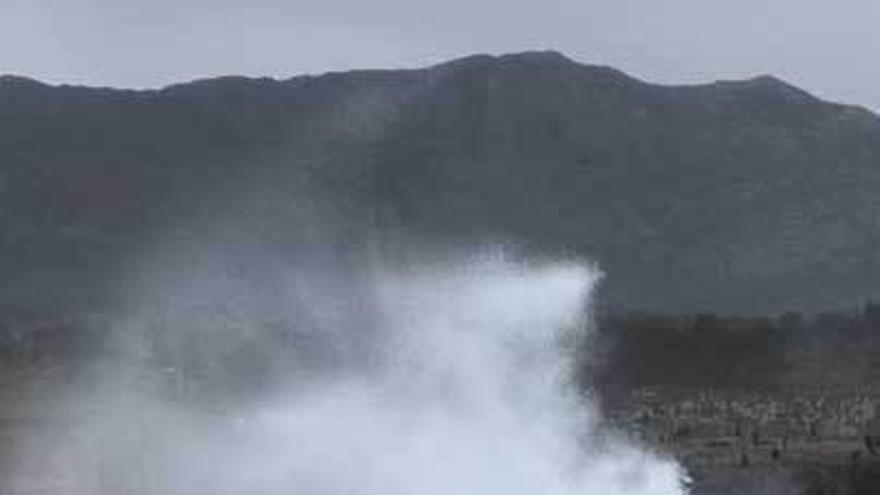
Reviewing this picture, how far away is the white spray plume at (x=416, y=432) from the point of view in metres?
50.5

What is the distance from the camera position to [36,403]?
103 meters

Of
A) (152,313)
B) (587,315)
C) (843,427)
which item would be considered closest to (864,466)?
(843,427)

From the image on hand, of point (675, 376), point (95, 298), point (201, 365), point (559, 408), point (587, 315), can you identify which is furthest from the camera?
point (95, 298)

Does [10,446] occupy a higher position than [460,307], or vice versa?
[460,307]

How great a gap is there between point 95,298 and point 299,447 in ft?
440

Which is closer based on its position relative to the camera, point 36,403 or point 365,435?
point 365,435

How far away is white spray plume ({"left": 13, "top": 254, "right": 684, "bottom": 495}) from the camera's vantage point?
5053cm

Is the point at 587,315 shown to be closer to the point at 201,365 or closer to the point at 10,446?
the point at 201,365

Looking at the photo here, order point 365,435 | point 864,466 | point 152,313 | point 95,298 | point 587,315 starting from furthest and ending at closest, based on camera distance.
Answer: point 95,298, point 152,313, point 587,315, point 864,466, point 365,435

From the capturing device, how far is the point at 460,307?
7794cm

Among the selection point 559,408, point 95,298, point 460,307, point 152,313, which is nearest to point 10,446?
point 460,307

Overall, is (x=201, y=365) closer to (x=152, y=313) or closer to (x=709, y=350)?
(x=709, y=350)

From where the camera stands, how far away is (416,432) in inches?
2235

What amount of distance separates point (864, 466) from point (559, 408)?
1669 cm
